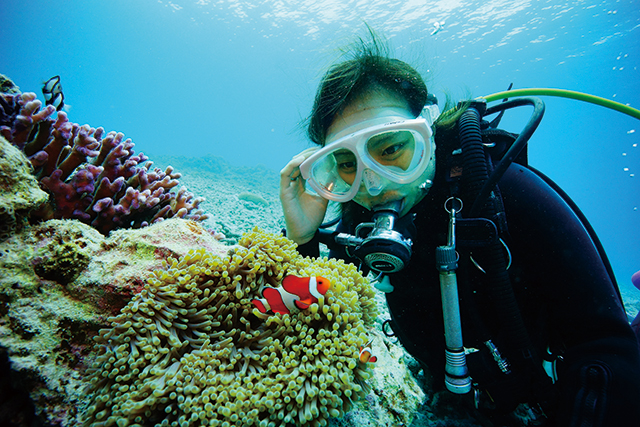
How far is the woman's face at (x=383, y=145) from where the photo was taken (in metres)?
1.96

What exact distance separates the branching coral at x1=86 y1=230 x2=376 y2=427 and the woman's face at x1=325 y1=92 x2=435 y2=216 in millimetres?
851

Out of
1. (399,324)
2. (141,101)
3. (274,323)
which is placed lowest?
(274,323)

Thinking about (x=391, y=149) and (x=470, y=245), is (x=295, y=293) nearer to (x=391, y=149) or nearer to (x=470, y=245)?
(x=470, y=245)

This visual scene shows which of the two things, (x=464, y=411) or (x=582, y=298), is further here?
(x=464, y=411)

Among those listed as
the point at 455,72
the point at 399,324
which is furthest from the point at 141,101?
the point at 399,324

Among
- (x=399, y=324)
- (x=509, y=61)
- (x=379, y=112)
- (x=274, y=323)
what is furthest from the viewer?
(x=509, y=61)

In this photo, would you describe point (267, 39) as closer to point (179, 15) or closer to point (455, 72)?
point (179, 15)

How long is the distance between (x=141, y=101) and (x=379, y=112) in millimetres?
126953

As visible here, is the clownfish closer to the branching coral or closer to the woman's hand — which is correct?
the branching coral

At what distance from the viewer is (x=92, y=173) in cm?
205

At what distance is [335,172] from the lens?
2.29 meters

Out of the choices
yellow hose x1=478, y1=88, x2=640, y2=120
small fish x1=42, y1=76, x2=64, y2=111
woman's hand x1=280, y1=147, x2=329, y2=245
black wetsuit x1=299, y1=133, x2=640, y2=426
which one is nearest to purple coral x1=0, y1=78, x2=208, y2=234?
small fish x1=42, y1=76, x2=64, y2=111

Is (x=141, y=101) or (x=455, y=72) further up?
(x=141, y=101)

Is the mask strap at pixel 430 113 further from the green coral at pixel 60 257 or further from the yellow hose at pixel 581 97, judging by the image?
the green coral at pixel 60 257
